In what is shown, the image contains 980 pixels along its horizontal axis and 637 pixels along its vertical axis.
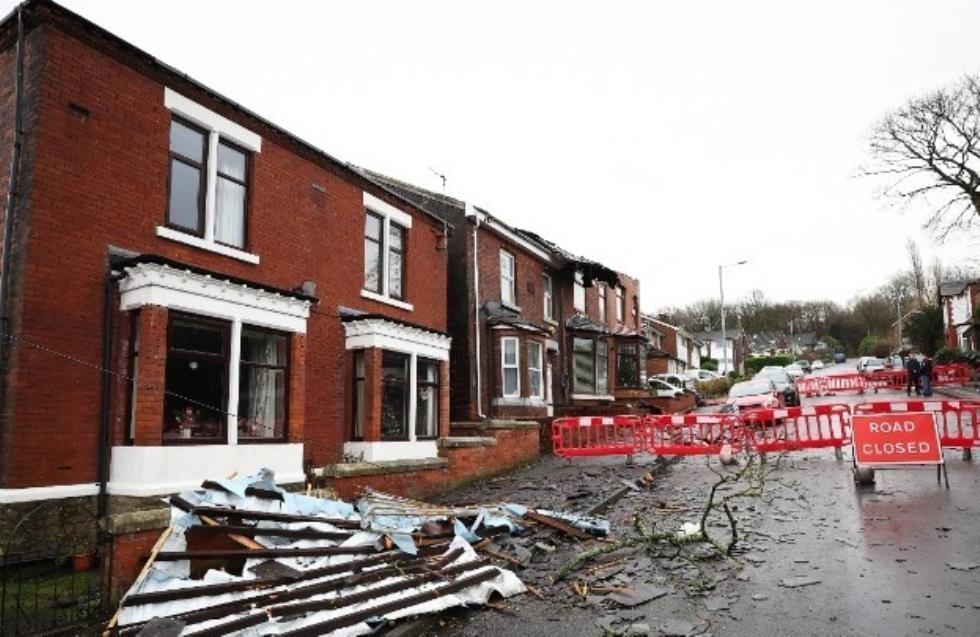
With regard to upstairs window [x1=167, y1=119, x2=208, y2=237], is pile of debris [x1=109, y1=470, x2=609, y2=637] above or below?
below

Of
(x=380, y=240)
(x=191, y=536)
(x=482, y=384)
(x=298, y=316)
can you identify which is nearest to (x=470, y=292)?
(x=482, y=384)

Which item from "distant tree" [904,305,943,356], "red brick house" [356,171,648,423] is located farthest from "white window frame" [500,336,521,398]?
"distant tree" [904,305,943,356]

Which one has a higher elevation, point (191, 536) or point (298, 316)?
point (298, 316)

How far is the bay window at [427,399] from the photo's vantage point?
14477 mm

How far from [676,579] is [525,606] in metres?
1.65

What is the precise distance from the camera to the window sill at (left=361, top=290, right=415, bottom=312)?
13781mm

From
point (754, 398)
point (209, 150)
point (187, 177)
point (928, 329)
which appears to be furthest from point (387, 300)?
point (928, 329)

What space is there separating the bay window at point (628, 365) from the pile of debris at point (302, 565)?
2142cm

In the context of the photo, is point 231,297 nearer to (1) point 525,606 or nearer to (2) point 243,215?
(2) point 243,215

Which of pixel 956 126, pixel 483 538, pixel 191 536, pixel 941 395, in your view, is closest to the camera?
pixel 191 536

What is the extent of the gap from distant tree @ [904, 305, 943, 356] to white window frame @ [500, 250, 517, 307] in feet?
172

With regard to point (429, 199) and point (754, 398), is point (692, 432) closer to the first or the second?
point (754, 398)

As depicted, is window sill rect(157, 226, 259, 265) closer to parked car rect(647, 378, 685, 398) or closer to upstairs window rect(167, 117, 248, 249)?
upstairs window rect(167, 117, 248, 249)

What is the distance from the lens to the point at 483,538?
26.6ft
